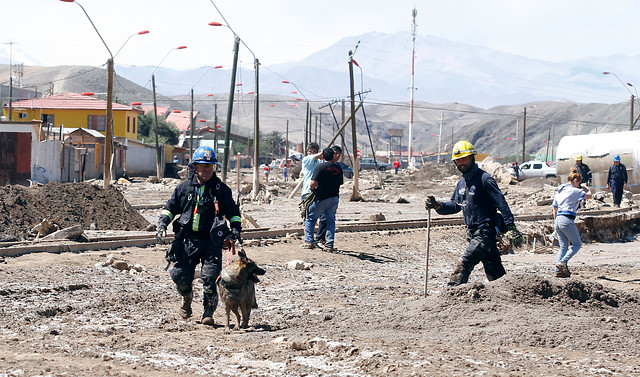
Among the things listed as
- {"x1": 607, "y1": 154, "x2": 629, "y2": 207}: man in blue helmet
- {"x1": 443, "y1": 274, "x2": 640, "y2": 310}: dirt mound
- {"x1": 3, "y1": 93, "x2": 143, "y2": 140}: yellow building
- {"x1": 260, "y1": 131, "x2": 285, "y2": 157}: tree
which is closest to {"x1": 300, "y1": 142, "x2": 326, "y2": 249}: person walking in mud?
{"x1": 443, "y1": 274, "x2": 640, "y2": 310}: dirt mound

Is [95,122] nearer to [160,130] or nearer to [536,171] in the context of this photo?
[160,130]

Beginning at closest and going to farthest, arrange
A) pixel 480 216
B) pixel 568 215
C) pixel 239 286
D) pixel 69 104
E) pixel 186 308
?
pixel 239 286 → pixel 186 308 → pixel 480 216 → pixel 568 215 → pixel 69 104

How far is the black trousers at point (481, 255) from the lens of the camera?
8758 millimetres

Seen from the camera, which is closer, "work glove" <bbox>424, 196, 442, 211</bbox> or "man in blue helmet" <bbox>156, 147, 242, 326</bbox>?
"man in blue helmet" <bbox>156, 147, 242, 326</bbox>

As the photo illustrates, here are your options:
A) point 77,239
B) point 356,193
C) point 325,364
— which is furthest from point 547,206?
point 325,364

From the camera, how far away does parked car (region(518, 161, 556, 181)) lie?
54.9 m

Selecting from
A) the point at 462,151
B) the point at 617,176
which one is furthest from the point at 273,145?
the point at 462,151

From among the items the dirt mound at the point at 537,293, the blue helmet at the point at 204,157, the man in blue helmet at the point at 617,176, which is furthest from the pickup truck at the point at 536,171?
the blue helmet at the point at 204,157

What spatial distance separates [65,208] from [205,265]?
10438mm

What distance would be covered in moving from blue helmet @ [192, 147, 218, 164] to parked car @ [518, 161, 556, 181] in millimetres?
48378

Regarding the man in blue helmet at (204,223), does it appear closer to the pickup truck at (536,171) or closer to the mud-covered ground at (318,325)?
the mud-covered ground at (318,325)

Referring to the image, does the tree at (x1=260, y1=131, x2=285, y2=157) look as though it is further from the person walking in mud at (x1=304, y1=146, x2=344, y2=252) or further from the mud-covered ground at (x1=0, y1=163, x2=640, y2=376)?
the mud-covered ground at (x1=0, y1=163, x2=640, y2=376)

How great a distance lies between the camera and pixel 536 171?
5528cm

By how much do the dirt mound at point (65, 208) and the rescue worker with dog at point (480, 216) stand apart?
879 cm
